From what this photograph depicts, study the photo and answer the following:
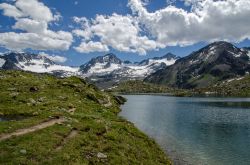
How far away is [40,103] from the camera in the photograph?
72.4 meters

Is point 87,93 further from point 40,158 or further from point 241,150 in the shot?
point 40,158

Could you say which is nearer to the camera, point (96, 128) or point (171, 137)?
point (96, 128)

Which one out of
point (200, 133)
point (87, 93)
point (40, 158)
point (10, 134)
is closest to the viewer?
point (40, 158)

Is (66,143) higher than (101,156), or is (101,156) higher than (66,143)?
(66,143)

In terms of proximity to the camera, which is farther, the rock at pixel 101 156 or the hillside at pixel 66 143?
the rock at pixel 101 156

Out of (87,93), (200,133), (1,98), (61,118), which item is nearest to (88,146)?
(61,118)

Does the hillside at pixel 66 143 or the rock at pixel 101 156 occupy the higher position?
the hillside at pixel 66 143

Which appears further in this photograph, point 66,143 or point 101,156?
point 66,143

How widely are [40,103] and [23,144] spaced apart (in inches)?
1606

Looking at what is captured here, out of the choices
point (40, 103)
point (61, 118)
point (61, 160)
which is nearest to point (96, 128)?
point (61, 118)

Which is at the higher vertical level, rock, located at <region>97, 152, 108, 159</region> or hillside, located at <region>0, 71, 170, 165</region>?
hillside, located at <region>0, 71, 170, 165</region>

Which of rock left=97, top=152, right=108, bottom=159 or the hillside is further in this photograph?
rock left=97, top=152, right=108, bottom=159

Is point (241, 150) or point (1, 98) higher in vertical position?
point (1, 98)

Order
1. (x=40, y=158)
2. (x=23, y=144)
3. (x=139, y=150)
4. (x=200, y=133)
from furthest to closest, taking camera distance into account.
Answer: (x=200, y=133), (x=139, y=150), (x=23, y=144), (x=40, y=158)
